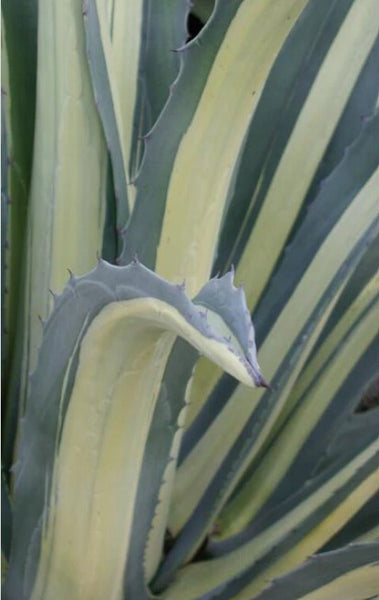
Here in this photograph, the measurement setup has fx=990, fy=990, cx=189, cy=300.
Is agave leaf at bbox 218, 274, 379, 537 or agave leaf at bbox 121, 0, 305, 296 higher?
agave leaf at bbox 121, 0, 305, 296

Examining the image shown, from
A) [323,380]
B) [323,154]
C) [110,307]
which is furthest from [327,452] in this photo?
[110,307]

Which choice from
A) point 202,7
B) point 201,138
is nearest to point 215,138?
point 201,138

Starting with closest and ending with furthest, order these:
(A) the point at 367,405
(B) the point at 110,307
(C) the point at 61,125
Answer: (B) the point at 110,307 < (C) the point at 61,125 < (A) the point at 367,405

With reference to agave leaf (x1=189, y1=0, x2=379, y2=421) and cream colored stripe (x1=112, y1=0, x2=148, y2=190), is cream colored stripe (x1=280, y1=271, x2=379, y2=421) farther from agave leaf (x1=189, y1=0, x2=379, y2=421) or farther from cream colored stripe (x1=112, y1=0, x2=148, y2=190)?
cream colored stripe (x1=112, y1=0, x2=148, y2=190)

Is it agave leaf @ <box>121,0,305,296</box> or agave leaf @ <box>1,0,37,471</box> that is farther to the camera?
agave leaf @ <box>1,0,37,471</box>

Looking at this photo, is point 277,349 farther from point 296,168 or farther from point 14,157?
point 14,157

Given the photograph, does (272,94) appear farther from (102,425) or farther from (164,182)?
(102,425)

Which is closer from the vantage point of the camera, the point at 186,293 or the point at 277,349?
the point at 186,293

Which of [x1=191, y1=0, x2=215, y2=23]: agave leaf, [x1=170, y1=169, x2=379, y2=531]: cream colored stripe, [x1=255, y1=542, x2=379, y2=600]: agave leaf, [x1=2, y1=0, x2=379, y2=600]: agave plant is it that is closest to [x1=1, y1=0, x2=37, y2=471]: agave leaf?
[x1=2, y1=0, x2=379, y2=600]: agave plant
